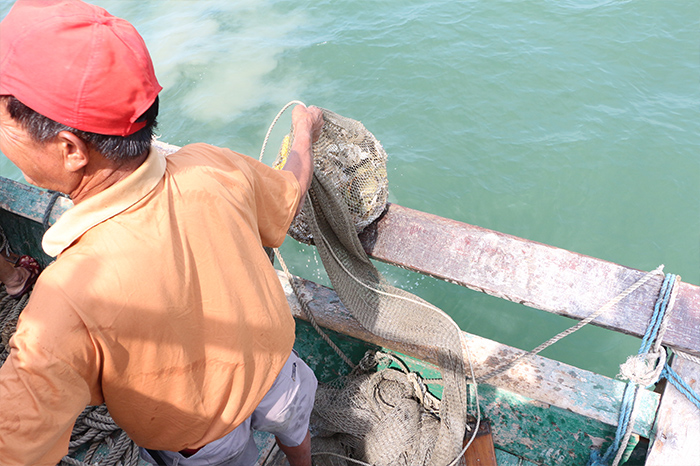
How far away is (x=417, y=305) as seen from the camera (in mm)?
2375

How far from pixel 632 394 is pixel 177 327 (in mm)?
1903

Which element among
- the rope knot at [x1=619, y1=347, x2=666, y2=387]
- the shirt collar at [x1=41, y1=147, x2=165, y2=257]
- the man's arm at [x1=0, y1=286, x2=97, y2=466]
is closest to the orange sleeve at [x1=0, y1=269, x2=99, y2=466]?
the man's arm at [x1=0, y1=286, x2=97, y2=466]

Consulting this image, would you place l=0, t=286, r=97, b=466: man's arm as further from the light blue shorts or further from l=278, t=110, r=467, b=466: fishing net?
l=278, t=110, r=467, b=466: fishing net

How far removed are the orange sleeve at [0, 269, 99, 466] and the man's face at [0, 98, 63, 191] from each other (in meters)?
0.29

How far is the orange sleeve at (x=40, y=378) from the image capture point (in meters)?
1.04

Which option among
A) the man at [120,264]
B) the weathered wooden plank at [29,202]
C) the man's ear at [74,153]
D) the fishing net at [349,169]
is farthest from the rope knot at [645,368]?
the weathered wooden plank at [29,202]

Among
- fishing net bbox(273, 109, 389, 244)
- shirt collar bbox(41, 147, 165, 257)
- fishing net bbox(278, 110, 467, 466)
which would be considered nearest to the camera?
shirt collar bbox(41, 147, 165, 257)

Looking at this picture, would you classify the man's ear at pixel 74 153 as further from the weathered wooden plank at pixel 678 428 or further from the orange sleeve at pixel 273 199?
the weathered wooden plank at pixel 678 428

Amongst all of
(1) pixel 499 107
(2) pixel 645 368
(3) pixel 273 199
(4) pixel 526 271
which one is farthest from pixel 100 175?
(1) pixel 499 107

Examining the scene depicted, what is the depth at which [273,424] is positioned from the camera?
6.11 feet

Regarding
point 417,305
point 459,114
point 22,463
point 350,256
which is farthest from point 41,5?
point 459,114

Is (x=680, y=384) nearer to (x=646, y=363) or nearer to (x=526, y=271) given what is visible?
(x=646, y=363)

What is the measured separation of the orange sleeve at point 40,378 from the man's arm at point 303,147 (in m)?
0.96

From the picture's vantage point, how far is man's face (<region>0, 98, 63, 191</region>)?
112 centimetres
